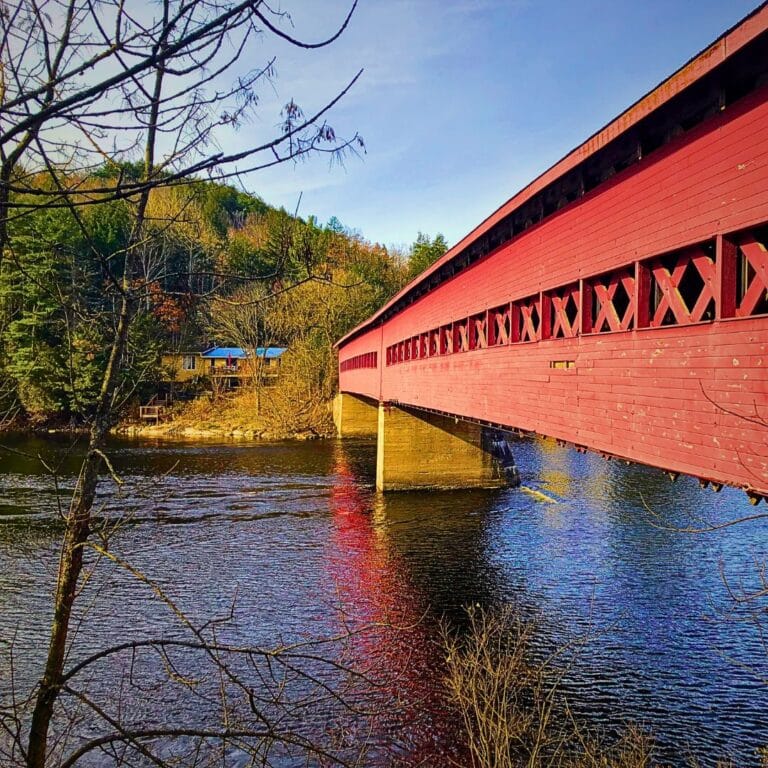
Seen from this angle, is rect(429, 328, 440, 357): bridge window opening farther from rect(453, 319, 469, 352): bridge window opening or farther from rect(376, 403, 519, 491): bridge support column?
rect(376, 403, 519, 491): bridge support column

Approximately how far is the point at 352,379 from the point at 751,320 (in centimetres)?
2609

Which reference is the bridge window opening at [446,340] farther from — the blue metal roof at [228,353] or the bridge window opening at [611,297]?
the blue metal roof at [228,353]

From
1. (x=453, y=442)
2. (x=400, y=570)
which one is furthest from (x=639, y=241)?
(x=453, y=442)

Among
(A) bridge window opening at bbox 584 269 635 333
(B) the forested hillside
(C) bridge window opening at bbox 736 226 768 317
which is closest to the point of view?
(B) the forested hillside

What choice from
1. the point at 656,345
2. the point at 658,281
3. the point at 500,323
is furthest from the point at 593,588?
the point at 658,281

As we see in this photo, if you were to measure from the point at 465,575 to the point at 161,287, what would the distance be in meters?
9.94

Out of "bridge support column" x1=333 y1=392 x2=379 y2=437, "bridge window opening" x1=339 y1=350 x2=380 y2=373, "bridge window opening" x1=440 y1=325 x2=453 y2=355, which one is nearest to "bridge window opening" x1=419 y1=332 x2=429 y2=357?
"bridge window opening" x1=440 y1=325 x2=453 y2=355

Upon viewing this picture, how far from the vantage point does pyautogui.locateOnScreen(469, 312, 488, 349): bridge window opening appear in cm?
1094

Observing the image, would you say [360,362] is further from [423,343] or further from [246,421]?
[423,343]

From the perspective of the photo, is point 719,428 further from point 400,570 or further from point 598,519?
point 598,519

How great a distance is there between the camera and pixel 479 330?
37.4 feet

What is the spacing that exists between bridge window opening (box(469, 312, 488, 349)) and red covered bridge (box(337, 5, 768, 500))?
1.16 feet

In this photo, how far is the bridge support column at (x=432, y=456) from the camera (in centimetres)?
1956

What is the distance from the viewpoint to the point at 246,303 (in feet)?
7.28
